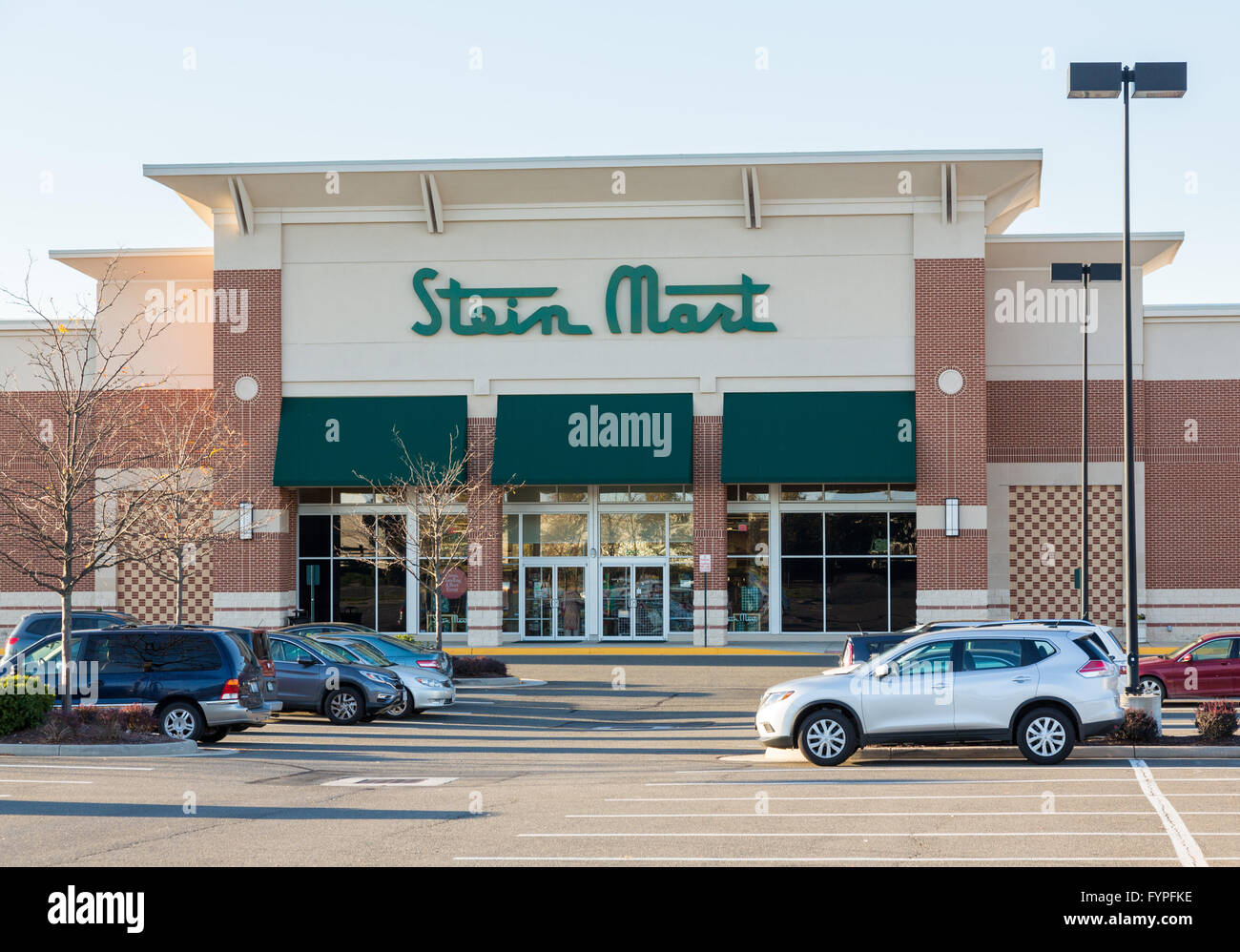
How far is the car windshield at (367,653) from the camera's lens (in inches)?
877

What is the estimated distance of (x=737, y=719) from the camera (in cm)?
2317

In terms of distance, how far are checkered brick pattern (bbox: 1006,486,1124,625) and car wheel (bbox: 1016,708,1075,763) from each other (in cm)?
2198

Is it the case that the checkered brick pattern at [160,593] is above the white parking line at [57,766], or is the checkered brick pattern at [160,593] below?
above

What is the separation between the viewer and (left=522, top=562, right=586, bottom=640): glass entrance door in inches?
1501

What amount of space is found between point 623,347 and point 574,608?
25.6 ft

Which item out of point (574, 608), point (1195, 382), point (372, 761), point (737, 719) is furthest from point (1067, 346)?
point (372, 761)

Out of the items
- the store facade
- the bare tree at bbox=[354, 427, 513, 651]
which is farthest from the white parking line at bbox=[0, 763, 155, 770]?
the store facade

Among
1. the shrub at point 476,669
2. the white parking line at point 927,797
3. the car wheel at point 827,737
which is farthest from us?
the shrub at point 476,669

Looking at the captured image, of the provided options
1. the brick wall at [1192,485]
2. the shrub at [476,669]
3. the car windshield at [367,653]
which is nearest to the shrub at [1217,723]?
the car windshield at [367,653]

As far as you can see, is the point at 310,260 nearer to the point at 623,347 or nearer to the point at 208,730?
the point at 623,347

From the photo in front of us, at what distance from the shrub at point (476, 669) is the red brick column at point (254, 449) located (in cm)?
919

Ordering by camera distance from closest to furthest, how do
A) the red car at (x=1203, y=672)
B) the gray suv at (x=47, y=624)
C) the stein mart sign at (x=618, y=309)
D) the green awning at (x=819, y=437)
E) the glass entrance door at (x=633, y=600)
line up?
1. the red car at (x=1203, y=672)
2. the gray suv at (x=47, y=624)
3. the green awning at (x=819, y=437)
4. the stein mart sign at (x=618, y=309)
5. the glass entrance door at (x=633, y=600)

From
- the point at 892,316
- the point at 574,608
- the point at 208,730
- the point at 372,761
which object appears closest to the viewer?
the point at 372,761

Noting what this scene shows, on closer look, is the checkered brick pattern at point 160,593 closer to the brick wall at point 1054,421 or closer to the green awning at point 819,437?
the green awning at point 819,437
